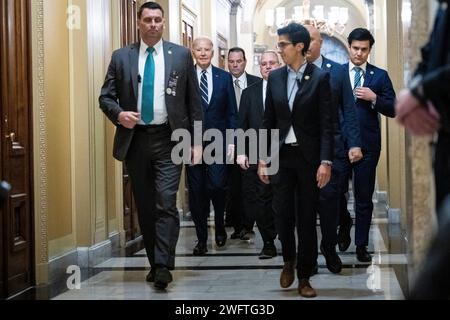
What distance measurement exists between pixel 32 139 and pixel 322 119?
177cm

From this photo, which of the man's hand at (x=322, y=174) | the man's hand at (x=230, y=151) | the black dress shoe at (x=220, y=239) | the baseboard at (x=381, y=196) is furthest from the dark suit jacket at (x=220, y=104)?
the baseboard at (x=381, y=196)

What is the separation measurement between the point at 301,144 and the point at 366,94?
4.85 ft

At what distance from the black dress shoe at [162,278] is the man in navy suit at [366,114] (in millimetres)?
1634

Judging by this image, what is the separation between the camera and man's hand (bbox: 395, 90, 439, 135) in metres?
1.88

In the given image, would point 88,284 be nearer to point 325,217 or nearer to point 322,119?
point 325,217

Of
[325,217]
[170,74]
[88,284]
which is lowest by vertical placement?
[88,284]

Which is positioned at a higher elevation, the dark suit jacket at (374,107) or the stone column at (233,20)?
the stone column at (233,20)

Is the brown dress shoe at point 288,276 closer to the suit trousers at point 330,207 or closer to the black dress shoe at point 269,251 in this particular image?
the suit trousers at point 330,207

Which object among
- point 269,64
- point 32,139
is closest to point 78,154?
point 32,139

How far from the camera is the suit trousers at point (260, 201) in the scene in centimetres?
595

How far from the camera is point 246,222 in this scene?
7.45 m

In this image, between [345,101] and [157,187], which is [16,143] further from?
[345,101]

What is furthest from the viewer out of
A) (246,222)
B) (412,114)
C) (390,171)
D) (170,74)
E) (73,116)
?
(390,171)

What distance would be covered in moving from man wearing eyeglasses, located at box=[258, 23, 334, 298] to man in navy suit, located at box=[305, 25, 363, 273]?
2.17ft
